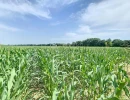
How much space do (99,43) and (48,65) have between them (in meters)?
47.9

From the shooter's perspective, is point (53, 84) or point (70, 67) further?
point (70, 67)

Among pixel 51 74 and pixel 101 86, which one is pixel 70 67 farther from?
pixel 101 86

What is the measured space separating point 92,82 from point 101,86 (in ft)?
1.55

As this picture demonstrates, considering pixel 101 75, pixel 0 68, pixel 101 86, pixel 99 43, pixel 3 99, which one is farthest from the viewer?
pixel 99 43

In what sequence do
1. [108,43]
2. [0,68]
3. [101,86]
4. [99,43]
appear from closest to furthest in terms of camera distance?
1. [101,86]
2. [0,68]
3. [108,43]
4. [99,43]

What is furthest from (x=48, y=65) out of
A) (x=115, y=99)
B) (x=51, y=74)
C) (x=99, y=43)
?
(x=99, y=43)

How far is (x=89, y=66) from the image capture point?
483cm

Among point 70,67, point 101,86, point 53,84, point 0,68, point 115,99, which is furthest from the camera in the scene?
point 70,67

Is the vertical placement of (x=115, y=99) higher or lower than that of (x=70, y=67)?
higher

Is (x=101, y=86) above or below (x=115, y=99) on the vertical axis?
below

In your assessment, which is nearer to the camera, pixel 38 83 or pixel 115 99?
pixel 115 99

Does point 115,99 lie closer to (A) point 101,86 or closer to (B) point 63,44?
(A) point 101,86

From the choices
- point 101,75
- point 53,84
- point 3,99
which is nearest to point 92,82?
point 101,75

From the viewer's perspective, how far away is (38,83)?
5859mm
